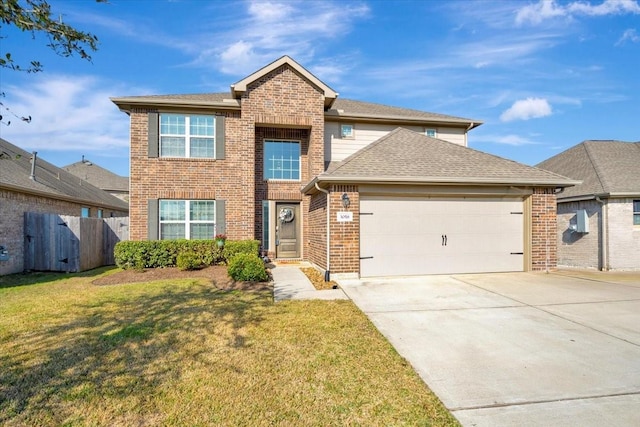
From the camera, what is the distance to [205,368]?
11.7ft

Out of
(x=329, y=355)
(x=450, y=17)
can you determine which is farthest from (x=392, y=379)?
(x=450, y=17)

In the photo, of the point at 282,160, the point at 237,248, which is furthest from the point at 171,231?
the point at 282,160

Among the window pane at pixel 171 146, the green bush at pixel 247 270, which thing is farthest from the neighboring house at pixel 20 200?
the green bush at pixel 247 270

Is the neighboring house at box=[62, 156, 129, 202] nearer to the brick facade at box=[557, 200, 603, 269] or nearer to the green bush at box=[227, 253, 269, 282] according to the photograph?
the green bush at box=[227, 253, 269, 282]

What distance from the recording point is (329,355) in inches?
153

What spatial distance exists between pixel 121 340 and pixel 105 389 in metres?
1.37

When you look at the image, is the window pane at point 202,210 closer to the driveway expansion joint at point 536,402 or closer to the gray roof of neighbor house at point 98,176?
the driveway expansion joint at point 536,402

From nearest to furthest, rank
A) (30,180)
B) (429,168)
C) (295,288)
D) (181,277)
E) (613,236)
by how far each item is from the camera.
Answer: (295,288) → (181,277) → (429,168) → (613,236) → (30,180)

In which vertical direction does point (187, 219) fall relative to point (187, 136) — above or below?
below

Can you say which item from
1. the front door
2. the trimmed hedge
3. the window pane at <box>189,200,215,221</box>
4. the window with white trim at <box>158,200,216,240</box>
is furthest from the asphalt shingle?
the window with white trim at <box>158,200,216,240</box>

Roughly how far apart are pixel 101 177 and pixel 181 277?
2661 centimetres

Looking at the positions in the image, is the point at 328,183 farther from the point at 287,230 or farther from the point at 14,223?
the point at 14,223

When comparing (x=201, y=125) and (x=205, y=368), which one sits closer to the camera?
(x=205, y=368)

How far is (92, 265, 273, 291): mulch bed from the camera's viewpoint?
7.81m
